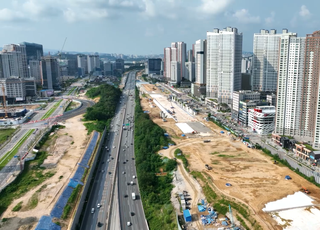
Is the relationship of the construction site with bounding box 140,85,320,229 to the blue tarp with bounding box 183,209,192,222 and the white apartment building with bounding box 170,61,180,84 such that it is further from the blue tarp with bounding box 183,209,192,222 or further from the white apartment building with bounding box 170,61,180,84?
the white apartment building with bounding box 170,61,180,84

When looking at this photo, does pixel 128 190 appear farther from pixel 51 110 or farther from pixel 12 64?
pixel 12 64

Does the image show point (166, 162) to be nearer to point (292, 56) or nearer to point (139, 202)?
point (139, 202)

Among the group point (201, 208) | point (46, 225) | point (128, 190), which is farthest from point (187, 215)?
point (46, 225)

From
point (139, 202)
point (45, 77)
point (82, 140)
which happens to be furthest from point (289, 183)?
point (45, 77)

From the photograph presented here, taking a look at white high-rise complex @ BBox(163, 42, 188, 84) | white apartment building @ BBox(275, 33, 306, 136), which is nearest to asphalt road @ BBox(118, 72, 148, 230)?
white apartment building @ BBox(275, 33, 306, 136)

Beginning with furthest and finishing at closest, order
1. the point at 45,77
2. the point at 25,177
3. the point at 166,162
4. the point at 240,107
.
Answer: the point at 45,77 → the point at 240,107 → the point at 166,162 → the point at 25,177

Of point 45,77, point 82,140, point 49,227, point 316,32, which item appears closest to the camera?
point 49,227
